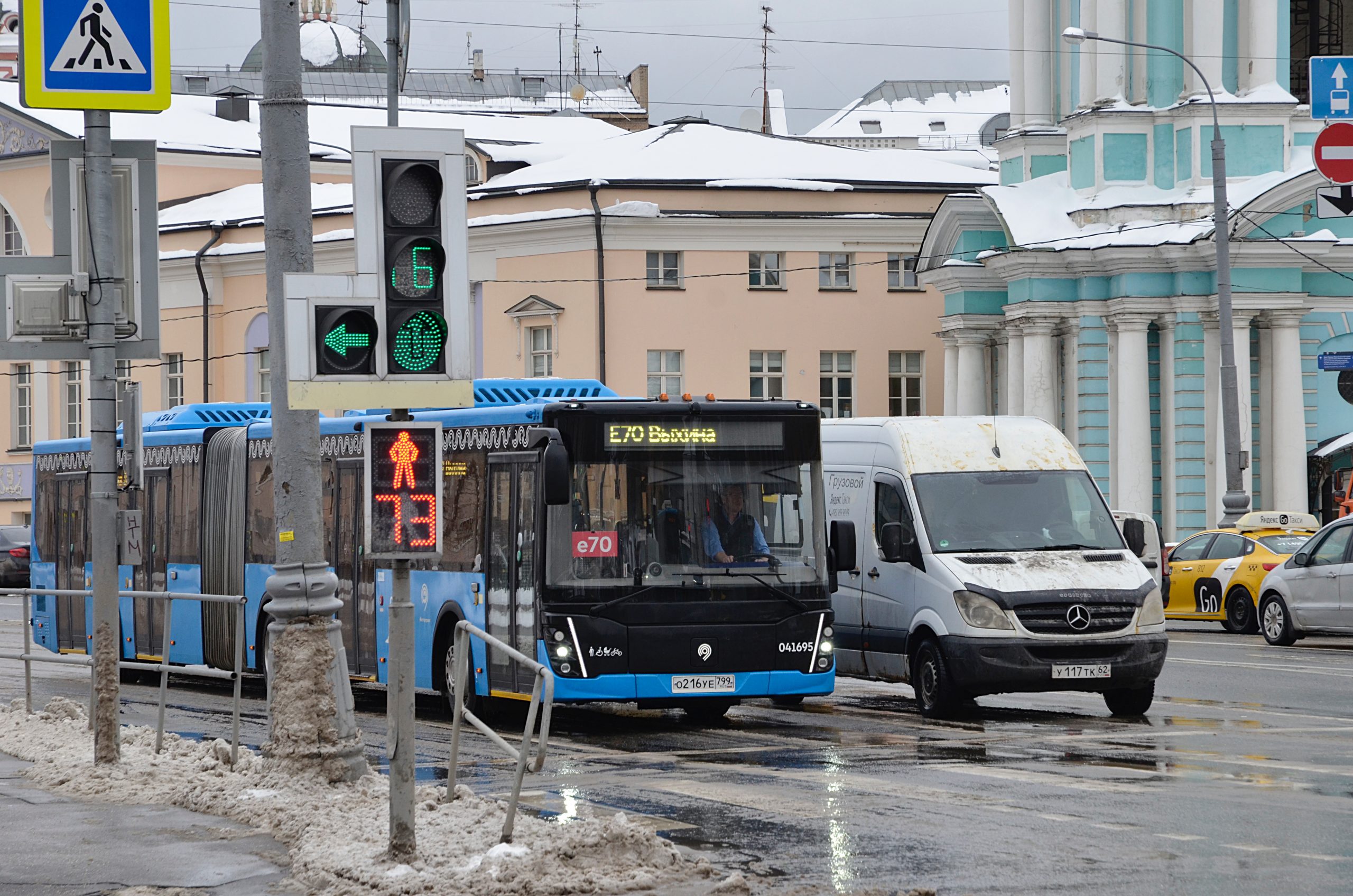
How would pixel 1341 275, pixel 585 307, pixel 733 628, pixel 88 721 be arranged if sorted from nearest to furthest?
pixel 88 721, pixel 733 628, pixel 1341 275, pixel 585 307

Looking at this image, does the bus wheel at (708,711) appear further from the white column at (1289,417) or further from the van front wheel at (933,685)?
the white column at (1289,417)

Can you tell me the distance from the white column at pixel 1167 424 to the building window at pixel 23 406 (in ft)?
121

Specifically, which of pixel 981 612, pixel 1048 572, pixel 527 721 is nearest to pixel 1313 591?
pixel 1048 572

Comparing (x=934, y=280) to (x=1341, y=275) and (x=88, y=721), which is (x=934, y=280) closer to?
(x=1341, y=275)

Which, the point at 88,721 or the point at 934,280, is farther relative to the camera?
the point at 934,280

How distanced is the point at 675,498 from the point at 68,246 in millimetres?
5132

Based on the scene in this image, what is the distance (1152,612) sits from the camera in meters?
16.1

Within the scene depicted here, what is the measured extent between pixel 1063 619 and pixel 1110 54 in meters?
29.5

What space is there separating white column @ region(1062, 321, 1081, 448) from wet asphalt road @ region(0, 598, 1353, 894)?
2392cm

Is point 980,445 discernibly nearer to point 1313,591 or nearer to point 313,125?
point 1313,591

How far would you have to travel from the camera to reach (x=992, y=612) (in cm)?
1593

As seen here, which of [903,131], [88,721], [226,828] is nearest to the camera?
[226,828]

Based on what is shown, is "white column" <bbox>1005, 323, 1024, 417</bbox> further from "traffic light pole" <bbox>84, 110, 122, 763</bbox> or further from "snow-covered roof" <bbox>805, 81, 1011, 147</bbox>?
"snow-covered roof" <bbox>805, 81, 1011, 147</bbox>

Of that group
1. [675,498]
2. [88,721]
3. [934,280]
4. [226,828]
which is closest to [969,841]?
[226,828]
